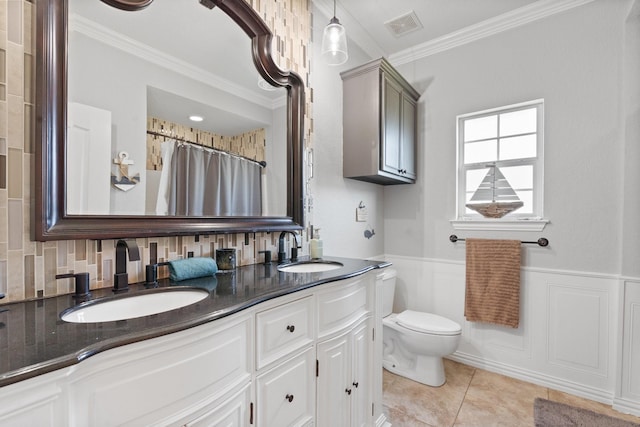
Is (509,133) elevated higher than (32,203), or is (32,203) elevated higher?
(509,133)

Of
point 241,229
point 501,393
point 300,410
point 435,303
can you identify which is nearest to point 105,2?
point 241,229

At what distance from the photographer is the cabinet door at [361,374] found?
1457 mm

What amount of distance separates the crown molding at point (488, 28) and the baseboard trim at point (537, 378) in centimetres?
261

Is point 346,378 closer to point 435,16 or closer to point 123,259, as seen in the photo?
point 123,259

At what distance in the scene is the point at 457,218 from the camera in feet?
8.27

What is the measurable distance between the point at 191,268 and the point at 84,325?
515 millimetres

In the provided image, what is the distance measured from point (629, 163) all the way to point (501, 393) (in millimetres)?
1705

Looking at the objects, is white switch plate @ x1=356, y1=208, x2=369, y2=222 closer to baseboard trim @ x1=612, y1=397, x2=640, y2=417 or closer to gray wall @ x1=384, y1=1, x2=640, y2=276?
gray wall @ x1=384, y1=1, x2=640, y2=276

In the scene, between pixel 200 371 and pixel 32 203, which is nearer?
pixel 200 371

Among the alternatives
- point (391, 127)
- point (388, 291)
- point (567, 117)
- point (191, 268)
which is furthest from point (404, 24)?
point (191, 268)

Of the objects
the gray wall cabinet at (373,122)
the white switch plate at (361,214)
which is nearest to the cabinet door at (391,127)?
the gray wall cabinet at (373,122)

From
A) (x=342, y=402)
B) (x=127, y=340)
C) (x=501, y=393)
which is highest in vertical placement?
(x=127, y=340)

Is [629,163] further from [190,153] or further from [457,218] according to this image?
[190,153]

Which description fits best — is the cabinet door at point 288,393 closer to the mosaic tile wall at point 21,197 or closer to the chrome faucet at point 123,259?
the chrome faucet at point 123,259
